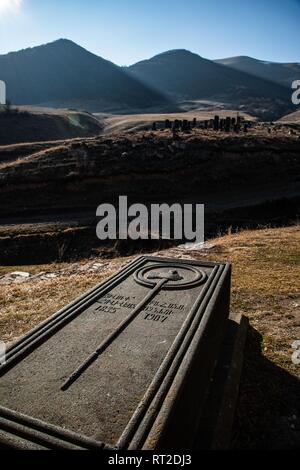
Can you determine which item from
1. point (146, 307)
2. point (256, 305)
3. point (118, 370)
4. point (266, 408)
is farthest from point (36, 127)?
point (118, 370)

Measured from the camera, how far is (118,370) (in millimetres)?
3725

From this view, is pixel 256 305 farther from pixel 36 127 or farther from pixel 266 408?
pixel 36 127

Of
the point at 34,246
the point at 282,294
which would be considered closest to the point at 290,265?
the point at 282,294

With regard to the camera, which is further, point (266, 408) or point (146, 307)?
point (146, 307)

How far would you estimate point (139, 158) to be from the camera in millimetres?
27266

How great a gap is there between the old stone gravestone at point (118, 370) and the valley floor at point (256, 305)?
0.67 metres

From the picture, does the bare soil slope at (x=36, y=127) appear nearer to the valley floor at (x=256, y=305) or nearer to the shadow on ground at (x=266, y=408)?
the valley floor at (x=256, y=305)

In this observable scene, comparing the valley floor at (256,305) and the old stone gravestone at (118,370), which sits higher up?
the old stone gravestone at (118,370)

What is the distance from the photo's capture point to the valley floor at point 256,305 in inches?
178

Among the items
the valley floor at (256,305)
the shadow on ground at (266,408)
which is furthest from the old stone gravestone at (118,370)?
the valley floor at (256,305)

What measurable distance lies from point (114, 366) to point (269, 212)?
19.4m

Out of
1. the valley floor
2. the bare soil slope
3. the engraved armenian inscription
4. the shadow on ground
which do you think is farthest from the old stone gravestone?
the bare soil slope

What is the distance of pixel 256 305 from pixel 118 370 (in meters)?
4.36
